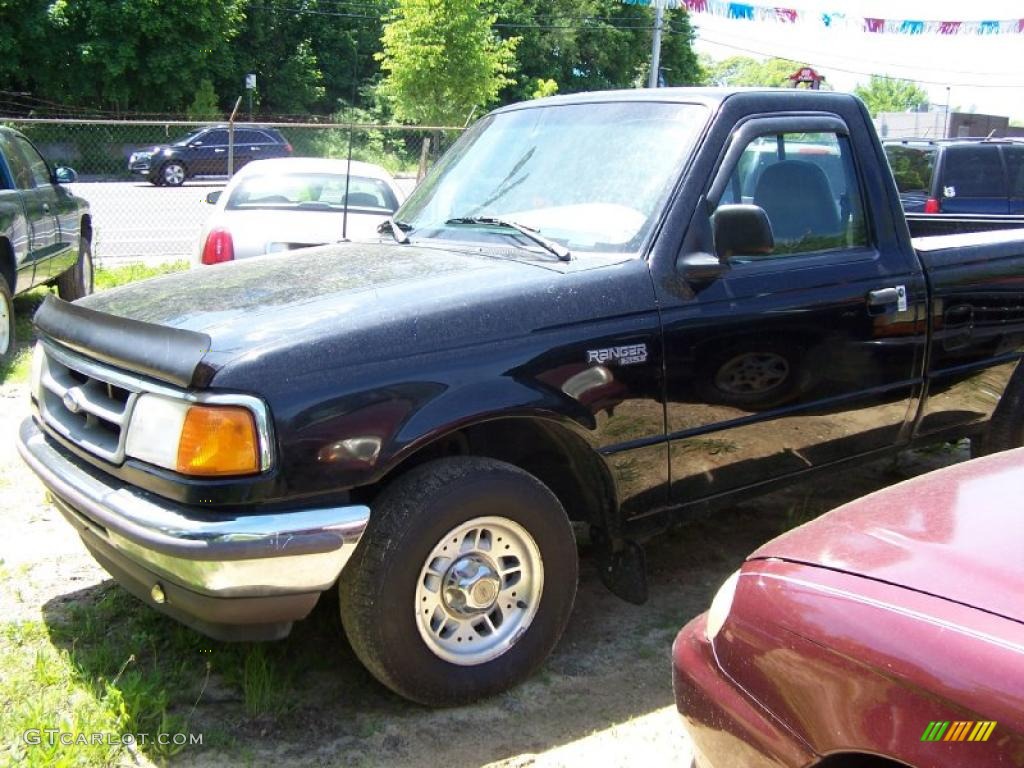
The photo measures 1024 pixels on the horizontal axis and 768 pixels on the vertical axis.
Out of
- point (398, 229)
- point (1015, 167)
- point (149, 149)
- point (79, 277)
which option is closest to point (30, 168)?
point (79, 277)

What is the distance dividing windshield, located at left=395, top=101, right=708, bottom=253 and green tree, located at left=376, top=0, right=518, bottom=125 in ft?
66.2

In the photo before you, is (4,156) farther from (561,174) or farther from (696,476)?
(696,476)

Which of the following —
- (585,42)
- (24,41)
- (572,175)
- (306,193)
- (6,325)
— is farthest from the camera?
(585,42)

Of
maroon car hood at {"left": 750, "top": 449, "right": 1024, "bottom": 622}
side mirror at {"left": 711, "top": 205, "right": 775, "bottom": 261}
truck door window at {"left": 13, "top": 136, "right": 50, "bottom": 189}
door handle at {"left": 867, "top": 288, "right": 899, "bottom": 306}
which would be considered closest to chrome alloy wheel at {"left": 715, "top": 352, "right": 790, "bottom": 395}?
side mirror at {"left": 711, "top": 205, "right": 775, "bottom": 261}

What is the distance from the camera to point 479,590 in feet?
10.5

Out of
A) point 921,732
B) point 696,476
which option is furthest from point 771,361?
point 921,732

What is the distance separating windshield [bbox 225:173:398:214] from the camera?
8.76 meters

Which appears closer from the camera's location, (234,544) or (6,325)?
(234,544)

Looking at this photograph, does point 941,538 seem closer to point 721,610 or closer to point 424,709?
point 721,610

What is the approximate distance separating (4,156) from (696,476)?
7.41m

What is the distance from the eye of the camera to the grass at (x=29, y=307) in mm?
7652

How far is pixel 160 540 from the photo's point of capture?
9.13ft

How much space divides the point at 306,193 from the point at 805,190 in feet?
18.8

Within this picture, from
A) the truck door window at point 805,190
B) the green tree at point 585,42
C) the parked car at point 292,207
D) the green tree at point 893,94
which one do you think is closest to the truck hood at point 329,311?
the truck door window at point 805,190
